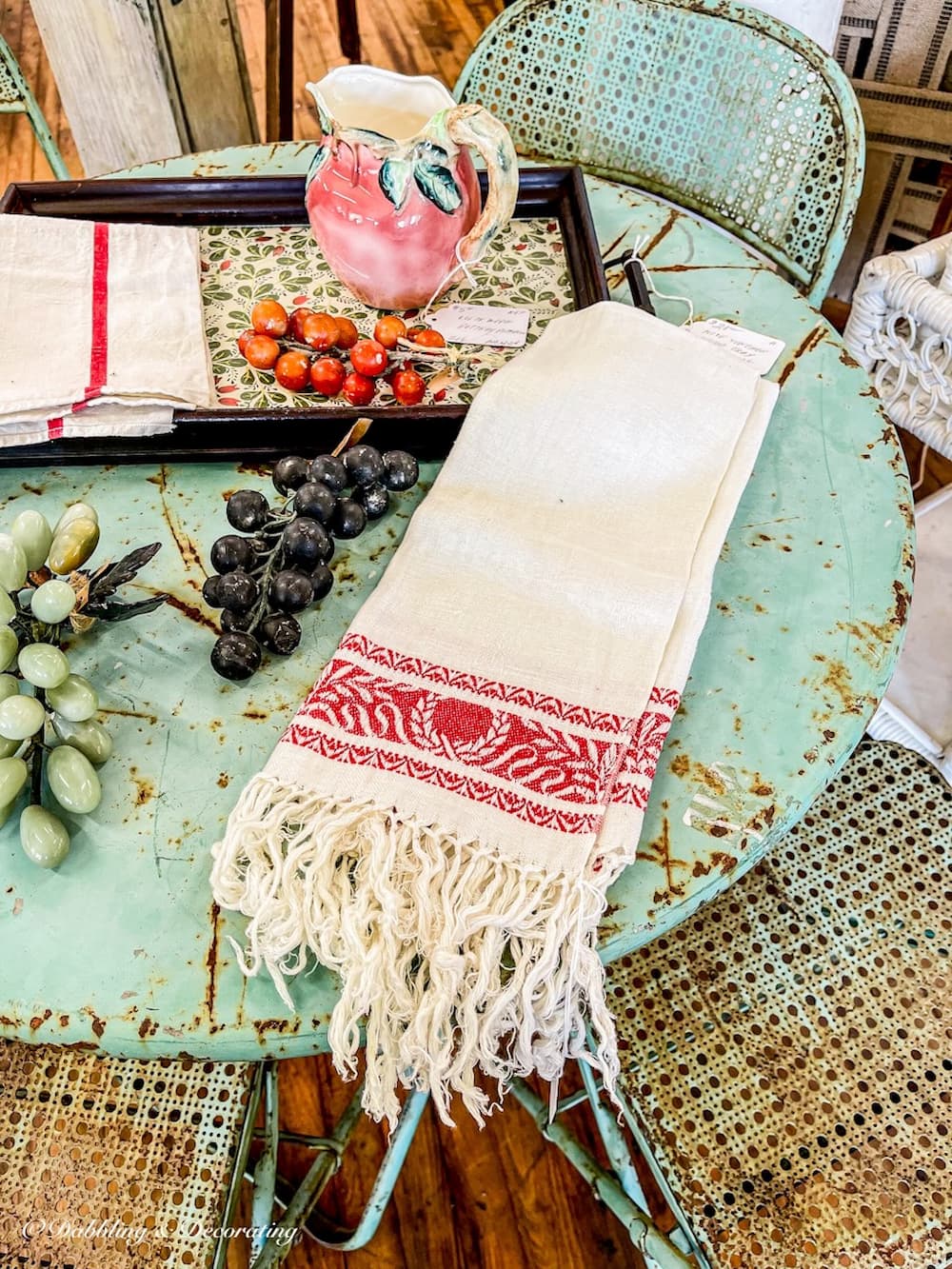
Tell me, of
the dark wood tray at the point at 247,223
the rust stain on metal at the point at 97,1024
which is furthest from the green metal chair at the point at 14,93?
the rust stain on metal at the point at 97,1024

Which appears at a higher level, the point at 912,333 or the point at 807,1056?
the point at 912,333

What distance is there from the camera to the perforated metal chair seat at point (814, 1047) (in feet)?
2.26

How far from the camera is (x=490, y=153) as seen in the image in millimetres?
780

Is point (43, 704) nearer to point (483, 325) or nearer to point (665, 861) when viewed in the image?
point (665, 861)

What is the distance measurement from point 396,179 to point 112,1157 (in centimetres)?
80

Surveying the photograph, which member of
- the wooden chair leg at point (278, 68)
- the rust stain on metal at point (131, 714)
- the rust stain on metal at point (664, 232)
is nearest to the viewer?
the rust stain on metal at point (131, 714)

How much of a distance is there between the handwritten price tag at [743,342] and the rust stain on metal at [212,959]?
63cm

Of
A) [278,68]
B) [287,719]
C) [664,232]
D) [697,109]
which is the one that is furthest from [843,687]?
[278,68]

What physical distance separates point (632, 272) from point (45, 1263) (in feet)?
3.13

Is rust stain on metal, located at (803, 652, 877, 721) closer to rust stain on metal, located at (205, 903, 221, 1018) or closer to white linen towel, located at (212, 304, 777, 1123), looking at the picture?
white linen towel, located at (212, 304, 777, 1123)

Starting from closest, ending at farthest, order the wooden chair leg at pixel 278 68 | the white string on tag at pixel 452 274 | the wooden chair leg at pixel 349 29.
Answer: the white string on tag at pixel 452 274 → the wooden chair leg at pixel 278 68 → the wooden chair leg at pixel 349 29

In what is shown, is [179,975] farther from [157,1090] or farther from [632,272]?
[632,272]

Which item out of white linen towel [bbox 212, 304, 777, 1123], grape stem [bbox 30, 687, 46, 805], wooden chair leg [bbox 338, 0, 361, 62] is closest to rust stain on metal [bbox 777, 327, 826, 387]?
white linen towel [bbox 212, 304, 777, 1123]

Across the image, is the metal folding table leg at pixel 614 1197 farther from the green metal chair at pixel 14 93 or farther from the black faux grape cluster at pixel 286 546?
the green metal chair at pixel 14 93
